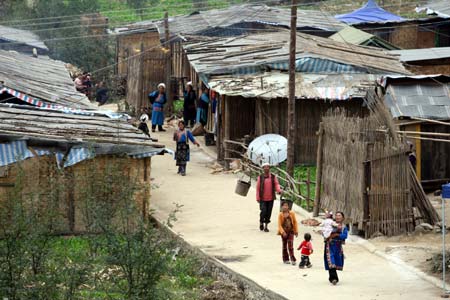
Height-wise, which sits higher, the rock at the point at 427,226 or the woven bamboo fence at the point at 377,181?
the woven bamboo fence at the point at 377,181

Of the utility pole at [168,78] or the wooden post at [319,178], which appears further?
the utility pole at [168,78]

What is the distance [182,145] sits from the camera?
24.2 metres

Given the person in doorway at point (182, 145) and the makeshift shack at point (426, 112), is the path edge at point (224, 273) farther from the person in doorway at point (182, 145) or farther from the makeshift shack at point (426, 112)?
the makeshift shack at point (426, 112)

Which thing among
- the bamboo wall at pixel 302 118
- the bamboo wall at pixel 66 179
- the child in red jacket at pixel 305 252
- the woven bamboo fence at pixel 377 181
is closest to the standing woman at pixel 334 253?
the child in red jacket at pixel 305 252

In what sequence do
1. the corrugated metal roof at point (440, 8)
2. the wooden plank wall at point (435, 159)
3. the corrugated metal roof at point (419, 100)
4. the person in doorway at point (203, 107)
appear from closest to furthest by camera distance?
the corrugated metal roof at point (419, 100)
the wooden plank wall at point (435, 159)
the person in doorway at point (203, 107)
the corrugated metal roof at point (440, 8)

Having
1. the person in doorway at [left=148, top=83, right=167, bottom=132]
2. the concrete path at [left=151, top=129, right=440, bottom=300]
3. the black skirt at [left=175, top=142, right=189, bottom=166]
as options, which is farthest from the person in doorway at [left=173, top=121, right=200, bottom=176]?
the person in doorway at [left=148, top=83, right=167, bottom=132]

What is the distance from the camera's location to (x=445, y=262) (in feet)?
48.5

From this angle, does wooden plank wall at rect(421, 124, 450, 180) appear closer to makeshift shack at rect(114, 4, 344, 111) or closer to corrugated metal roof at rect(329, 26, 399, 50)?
makeshift shack at rect(114, 4, 344, 111)

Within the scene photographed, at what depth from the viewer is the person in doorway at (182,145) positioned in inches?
952

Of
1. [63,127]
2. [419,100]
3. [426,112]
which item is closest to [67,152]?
[63,127]

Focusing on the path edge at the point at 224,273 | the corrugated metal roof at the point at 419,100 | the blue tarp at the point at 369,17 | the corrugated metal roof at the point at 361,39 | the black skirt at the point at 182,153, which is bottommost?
the path edge at the point at 224,273

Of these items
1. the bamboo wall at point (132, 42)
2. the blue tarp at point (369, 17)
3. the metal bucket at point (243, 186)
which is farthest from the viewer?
the blue tarp at point (369, 17)

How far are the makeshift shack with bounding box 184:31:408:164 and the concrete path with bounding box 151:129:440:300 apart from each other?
1.98 m

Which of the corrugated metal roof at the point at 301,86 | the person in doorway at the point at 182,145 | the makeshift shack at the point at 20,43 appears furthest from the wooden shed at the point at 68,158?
the makeshift shack at the point at 20,43
